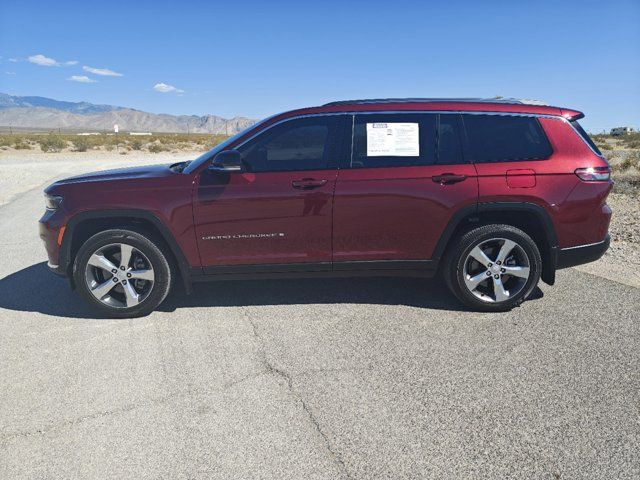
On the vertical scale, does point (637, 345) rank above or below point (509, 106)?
below

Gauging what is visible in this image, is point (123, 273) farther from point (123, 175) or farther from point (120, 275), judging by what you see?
point (123, 175)

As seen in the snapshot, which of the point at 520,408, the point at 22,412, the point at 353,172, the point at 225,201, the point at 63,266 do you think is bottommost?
the point at 22,412

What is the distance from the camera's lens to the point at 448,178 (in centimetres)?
385

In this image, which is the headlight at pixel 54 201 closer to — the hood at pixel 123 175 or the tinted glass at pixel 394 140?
the hood at pixel 123 175

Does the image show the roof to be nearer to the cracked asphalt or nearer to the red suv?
the red suv

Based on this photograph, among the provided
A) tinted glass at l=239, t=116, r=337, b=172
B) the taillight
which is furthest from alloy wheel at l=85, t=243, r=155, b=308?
the taillight

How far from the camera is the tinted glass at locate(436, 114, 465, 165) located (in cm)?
390

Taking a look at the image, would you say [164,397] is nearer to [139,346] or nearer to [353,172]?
[139,346]

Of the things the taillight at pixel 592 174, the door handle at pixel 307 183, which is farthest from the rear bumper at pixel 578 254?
the door handle at pixel 307 183

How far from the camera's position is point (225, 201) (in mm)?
3854

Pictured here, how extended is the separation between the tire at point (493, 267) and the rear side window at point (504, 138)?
623 millimetres

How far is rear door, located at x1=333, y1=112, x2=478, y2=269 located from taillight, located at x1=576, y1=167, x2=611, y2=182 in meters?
0.91

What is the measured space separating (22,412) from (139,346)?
909 mm

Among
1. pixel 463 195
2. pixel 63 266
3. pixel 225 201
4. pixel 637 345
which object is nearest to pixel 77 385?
pixel 63 266
